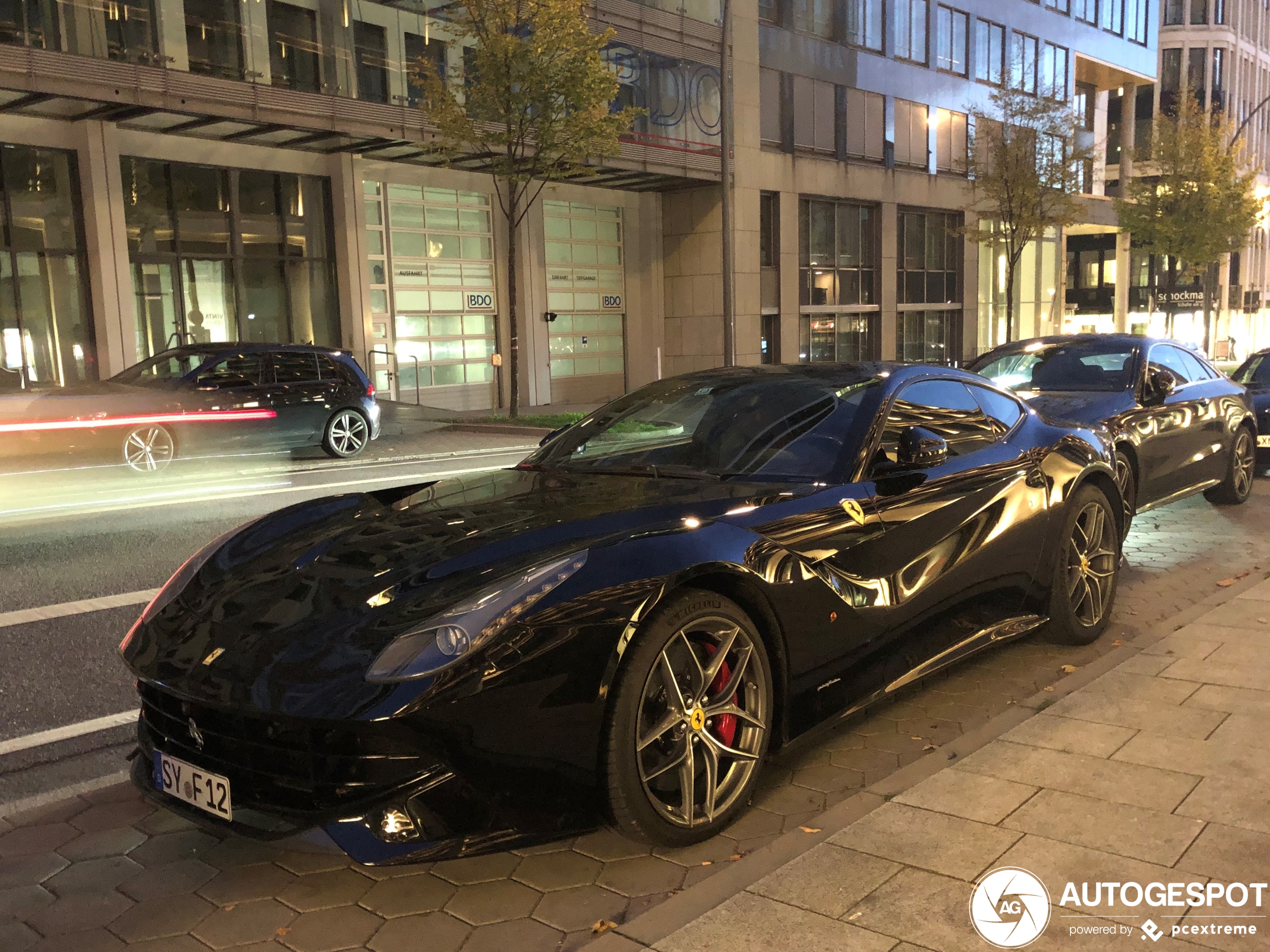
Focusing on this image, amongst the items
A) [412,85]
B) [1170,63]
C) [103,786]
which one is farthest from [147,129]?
[1170,63]

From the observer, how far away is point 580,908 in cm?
299

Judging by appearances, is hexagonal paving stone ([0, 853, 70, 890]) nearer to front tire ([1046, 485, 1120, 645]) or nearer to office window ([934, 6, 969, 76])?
front tire ([1046, 485, 1120, 645])

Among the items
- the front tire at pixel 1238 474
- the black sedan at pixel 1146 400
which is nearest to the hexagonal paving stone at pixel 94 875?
the black sedan at pixel 1146 400

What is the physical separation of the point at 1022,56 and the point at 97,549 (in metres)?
41.6

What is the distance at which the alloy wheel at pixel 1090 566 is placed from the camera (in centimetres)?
520

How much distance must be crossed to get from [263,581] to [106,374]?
731 inches

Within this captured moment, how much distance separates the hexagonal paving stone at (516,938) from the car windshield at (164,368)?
1219cm

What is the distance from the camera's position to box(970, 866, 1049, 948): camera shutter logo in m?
2.67

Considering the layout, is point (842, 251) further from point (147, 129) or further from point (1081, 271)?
point (1081, 271)

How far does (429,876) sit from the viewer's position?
10.5ft

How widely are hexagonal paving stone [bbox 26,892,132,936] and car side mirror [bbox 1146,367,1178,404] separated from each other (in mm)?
7433

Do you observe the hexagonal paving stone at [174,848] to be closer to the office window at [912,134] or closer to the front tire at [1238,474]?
the front tire at [1238,474]

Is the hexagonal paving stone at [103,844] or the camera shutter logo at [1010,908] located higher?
the camera shutter logo at [1010,908]

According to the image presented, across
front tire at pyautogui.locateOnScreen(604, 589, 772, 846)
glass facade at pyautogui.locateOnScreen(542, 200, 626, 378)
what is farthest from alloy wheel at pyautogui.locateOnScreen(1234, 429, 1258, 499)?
glass facade at pyautogui.locateOnScreen(542, 200, 626, 378)
